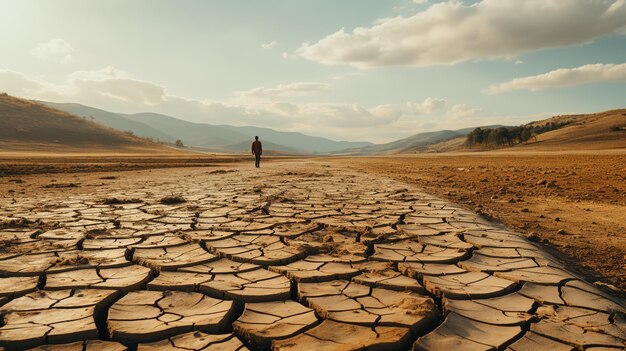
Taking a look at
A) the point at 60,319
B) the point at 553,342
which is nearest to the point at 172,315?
the point at 60,319

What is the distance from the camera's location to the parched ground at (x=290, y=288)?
5.16ft

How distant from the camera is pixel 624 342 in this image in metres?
1.56

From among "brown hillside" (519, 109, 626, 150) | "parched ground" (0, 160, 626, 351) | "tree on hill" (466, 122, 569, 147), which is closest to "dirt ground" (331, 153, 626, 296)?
"parched ground" (0, 160, 626, 351)

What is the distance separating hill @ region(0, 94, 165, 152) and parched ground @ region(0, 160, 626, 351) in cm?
3194

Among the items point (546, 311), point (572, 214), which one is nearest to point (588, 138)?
point (572, 214)

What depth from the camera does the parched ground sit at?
157 cm

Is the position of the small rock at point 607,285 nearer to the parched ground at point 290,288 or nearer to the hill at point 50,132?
the parched ground at point 290,288

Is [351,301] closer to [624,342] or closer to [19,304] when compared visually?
[624,342]

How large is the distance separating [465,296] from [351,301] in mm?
585

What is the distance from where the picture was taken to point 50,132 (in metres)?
37.1

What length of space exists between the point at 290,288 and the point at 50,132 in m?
43.1

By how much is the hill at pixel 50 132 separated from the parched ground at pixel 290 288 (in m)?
31.9

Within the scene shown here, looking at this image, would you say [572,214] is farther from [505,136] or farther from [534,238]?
[505,136]

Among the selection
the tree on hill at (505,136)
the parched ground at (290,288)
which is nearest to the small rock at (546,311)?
the parched ground at (290,288)
